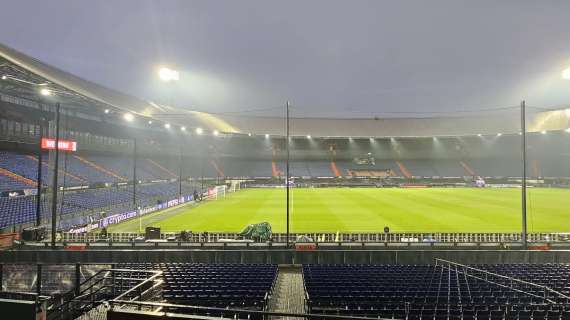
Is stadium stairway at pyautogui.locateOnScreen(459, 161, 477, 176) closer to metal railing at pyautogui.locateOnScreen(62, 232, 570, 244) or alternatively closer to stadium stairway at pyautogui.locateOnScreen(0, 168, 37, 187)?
metal railing at pyautogui.locateOnScreen(62, 232, 570, 244)

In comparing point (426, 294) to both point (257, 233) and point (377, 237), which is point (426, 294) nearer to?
point (377, 237)

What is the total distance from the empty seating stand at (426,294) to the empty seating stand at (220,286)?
167cm

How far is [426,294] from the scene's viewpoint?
11.4 metres

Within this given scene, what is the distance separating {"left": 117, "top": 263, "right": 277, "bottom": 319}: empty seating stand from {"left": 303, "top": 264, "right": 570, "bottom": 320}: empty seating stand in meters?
1.67

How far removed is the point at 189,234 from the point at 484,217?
99.0 ft

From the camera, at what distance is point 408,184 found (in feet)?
281

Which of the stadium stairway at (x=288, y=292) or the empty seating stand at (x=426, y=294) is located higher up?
the empty seating stand at (x=426, y=294)

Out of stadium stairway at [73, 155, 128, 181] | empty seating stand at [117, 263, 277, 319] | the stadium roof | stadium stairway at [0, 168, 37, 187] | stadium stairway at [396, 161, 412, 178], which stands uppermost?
the stadium roof

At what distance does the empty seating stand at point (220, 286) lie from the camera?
430 inches

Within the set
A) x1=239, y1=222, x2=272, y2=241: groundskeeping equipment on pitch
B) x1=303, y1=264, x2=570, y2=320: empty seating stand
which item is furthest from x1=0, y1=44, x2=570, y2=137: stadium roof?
x1=303, y1=264, x2=570, y2=320: empty seating stand

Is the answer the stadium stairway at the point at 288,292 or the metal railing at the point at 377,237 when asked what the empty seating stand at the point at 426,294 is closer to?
the stadium stairway at the point at 288,292

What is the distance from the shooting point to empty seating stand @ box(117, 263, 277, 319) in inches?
430

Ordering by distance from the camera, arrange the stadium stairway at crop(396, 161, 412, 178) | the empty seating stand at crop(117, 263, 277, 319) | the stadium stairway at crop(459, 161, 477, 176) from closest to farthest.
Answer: the empty seating stand at crop(117, 263, 277, 319) → the stadium stairway at crop(459, 161, 477, 176) → the stadium stairway at crop(396, 161, 412, 178)

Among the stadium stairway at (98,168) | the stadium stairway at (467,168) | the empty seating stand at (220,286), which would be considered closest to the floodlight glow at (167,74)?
the stadium stairway at (98,168)
